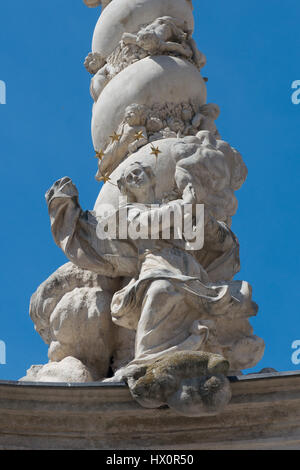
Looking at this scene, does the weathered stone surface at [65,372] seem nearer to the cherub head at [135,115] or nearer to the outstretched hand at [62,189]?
the outstretched hand at [62,189]

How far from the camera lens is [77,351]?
8719 millimetres

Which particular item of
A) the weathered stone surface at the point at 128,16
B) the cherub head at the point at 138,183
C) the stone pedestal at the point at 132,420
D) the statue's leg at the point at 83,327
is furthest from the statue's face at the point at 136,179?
the weathered stone surface at the point at 128,16

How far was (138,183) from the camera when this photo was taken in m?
8.98

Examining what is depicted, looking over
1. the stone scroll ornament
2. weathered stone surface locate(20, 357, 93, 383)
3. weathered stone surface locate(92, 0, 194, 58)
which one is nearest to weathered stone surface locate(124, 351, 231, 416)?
the stone scroll ornament

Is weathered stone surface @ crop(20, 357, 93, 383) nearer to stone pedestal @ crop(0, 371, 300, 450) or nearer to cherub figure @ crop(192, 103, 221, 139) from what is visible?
stone pedestal @ crop(0, 371, 300, 450)

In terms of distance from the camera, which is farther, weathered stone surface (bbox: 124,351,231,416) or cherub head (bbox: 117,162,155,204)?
cherub head (bbox: 117,162,155,204)

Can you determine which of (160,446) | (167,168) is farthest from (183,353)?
(167,168)

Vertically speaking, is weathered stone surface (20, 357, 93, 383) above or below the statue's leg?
below

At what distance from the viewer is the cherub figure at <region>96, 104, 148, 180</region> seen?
10.3 meters

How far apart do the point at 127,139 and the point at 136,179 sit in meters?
1.46

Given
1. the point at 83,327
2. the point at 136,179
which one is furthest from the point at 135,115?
the point at 83,327

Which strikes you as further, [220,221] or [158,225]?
[220,221]

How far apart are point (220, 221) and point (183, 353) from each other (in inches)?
92.9

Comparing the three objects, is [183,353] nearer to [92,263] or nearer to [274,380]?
[274,380]
